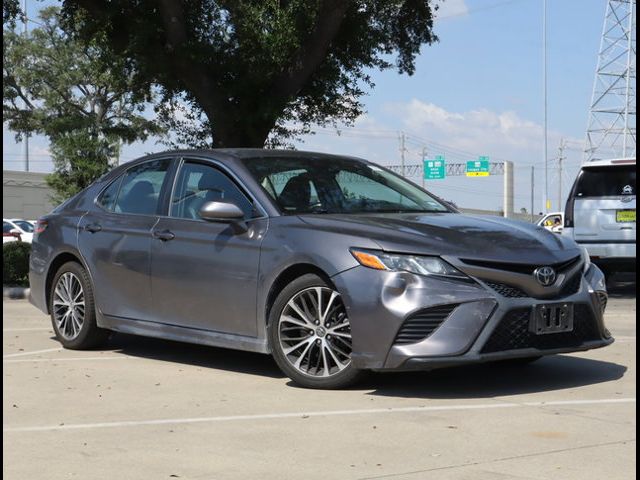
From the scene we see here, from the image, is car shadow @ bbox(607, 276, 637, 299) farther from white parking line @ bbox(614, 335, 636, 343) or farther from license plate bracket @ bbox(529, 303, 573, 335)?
license plate bracket @ bbox(529, 303, 573, 335)

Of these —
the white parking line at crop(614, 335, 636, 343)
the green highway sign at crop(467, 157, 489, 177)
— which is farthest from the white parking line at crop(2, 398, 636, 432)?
the green highway sign at crop(467, 157, 489, 177)

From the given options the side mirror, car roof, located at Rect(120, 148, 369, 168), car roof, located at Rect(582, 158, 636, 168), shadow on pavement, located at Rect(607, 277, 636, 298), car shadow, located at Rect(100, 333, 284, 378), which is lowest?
shadow on pavement, located at Rect(607, 277, 636, 298)

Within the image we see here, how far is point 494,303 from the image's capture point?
21.2 ft

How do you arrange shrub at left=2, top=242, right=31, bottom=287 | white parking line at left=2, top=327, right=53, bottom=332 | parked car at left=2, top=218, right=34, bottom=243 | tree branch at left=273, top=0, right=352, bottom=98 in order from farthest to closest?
parked car at left=2, top=218, right=34, bottom=243 < tree branch at left=273, top=0, right=352, bottom=98 < shrub at left=2, top=242, right=31, bottom=287 < white parking line at left=2, top=327, right=53, bottom=332

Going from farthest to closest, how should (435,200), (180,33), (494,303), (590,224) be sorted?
(180,33), (590,224), (435,200), (494,303)

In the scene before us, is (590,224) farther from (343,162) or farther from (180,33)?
(343,162)

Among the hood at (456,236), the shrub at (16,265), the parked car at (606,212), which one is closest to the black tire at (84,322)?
the hood at (456,236)

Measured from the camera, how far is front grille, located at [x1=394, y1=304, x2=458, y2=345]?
21.2 feet

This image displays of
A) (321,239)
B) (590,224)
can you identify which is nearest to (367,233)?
(321,239)

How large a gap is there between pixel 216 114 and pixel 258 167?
11.2m

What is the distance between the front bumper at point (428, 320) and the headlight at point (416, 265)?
0.04 meters

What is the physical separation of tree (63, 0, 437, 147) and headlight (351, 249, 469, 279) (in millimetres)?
11945

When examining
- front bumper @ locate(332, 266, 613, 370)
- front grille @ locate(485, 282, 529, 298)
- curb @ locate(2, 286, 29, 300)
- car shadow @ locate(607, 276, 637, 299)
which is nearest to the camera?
front bumper @ locate(332, 266, 613, 370)

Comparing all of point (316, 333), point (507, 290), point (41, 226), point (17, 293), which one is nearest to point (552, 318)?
point (507, 290)
